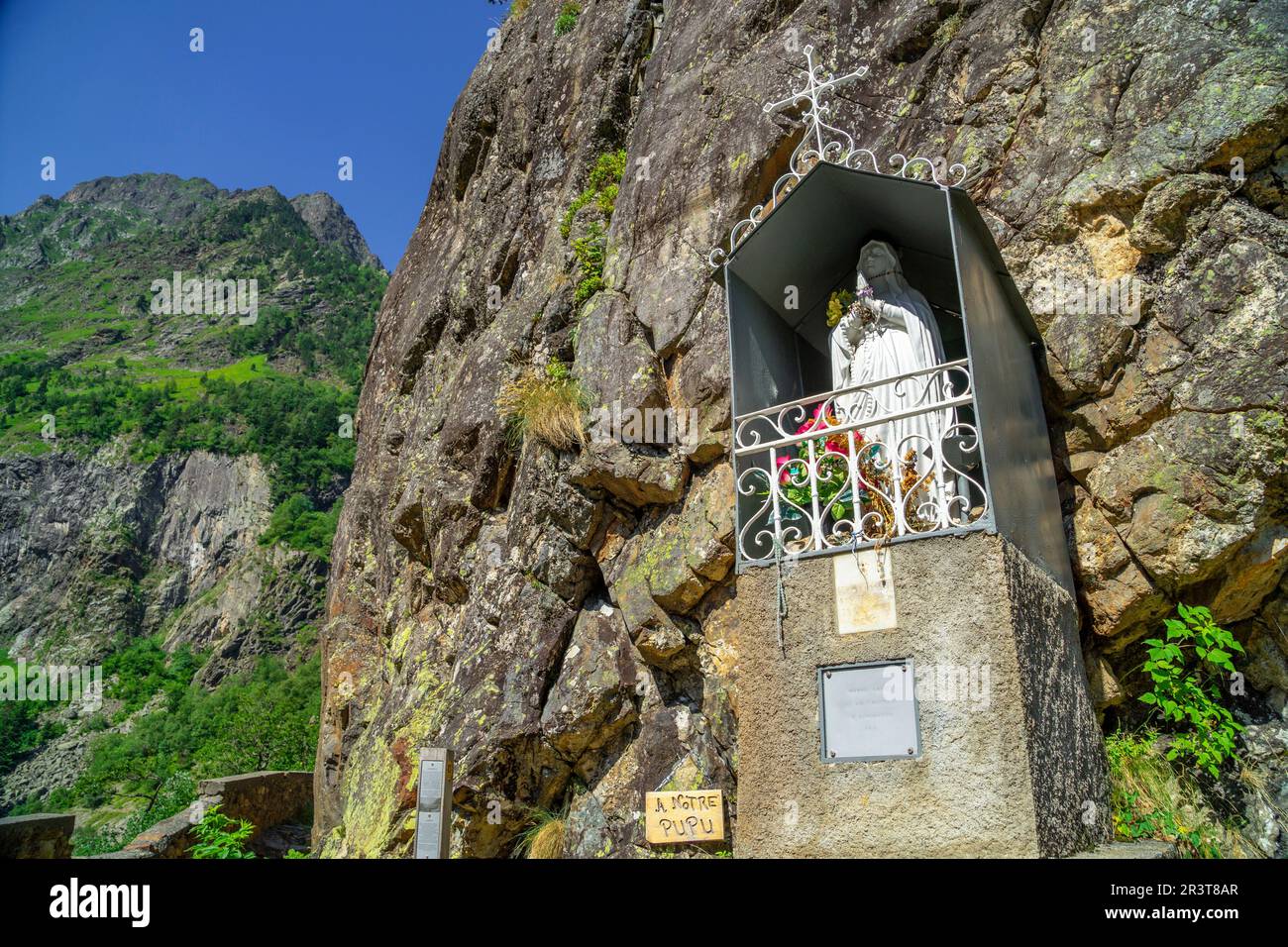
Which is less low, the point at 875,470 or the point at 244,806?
the point at 875,470

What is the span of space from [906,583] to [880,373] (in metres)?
1.83

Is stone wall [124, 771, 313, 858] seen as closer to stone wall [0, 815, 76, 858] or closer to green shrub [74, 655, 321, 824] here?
stone wall [0, 815, 76, 858]

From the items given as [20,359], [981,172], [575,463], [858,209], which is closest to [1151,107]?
[981,172]

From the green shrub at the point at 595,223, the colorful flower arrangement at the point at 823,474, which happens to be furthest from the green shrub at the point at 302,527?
the colorful flower arrangement at the point at 823,474

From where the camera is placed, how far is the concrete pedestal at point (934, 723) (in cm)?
400

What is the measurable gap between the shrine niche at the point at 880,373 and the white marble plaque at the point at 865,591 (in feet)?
0.30

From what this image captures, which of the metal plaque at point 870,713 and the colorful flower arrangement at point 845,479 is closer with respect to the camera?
the metal plaque at point 870,713

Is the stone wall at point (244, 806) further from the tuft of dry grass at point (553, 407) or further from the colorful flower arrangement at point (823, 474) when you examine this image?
the colorful flower arrangement at point (823, 474)

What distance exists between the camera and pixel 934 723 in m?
4.18

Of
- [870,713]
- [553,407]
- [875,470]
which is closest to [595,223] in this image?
[553,407]

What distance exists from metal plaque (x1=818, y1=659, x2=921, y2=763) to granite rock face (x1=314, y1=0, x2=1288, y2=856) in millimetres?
694

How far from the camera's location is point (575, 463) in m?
8.15

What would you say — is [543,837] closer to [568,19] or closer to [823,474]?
[823,474]

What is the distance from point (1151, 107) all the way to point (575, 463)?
5.24 meters
